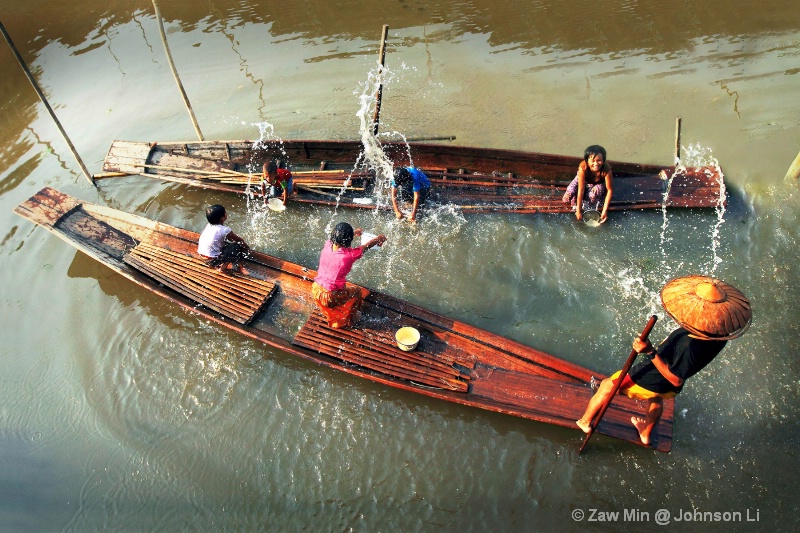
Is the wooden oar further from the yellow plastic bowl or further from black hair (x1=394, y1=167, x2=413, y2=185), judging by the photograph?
black hair (x1=394, y1=167, x2=413, y2=185)

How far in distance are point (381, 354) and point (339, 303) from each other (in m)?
0.76

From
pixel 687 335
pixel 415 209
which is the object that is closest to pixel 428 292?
pixel 415 209

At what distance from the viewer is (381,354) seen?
560 centimetres

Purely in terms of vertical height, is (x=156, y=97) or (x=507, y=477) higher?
(x=156, y=97)

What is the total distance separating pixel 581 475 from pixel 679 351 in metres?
1.83

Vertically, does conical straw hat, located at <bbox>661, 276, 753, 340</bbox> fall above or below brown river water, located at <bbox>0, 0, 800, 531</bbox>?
above

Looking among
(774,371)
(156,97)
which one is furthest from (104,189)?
(774,371)

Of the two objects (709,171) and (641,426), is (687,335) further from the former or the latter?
(709,171)

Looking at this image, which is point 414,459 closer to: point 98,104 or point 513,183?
point 513,183

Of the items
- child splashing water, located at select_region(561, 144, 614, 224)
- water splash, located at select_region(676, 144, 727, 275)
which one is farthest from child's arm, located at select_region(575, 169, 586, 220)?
water splash, located at select_region(676, 144, 727, 275)

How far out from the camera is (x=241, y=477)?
5285mm

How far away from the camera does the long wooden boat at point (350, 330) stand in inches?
199

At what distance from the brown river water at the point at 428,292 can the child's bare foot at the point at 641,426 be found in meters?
0.35

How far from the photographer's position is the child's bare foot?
15.4ft
